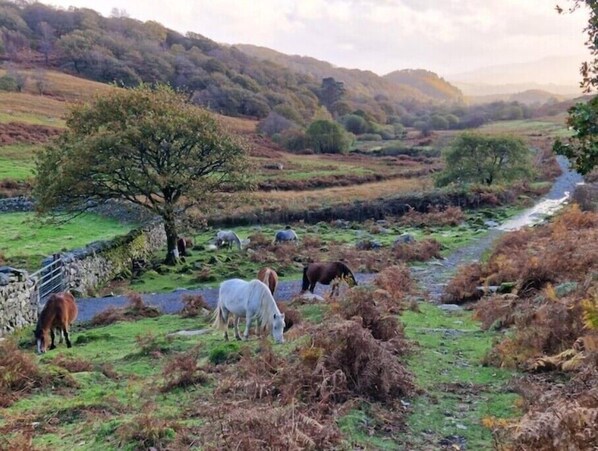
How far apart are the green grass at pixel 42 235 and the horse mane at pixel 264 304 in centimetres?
1676

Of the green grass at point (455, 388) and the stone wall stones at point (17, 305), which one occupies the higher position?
the green grass at point (455, 388)

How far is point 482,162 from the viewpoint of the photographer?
2178 inches

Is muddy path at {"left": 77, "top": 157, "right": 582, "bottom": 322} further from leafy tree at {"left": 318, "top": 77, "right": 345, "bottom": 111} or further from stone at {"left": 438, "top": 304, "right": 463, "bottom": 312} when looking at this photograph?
leafy tree at {"left": 318, "top": 77, "right": 345, "bottom": 111}

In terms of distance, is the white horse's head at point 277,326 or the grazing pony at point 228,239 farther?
the grazing pony at point 228,239

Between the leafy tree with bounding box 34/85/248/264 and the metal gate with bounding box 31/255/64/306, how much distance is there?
5115 mm

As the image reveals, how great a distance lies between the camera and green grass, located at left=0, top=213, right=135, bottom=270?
27828mm

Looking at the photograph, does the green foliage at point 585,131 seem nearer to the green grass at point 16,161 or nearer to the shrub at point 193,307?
the shrub at point 193,307

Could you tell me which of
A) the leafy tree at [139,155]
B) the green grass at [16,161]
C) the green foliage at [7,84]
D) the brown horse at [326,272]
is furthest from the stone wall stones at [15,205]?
the green foliage at [7,84]

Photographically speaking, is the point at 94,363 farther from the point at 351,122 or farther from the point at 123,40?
the point at 123,40

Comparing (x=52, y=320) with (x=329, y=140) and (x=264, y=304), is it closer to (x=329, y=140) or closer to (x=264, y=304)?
(x=264, y=304)

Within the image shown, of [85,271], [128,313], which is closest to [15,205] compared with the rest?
[85,271]

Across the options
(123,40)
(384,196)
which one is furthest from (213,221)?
(123,40)

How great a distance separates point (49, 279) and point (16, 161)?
46.3 metres

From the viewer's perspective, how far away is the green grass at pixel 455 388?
748 centimetres
